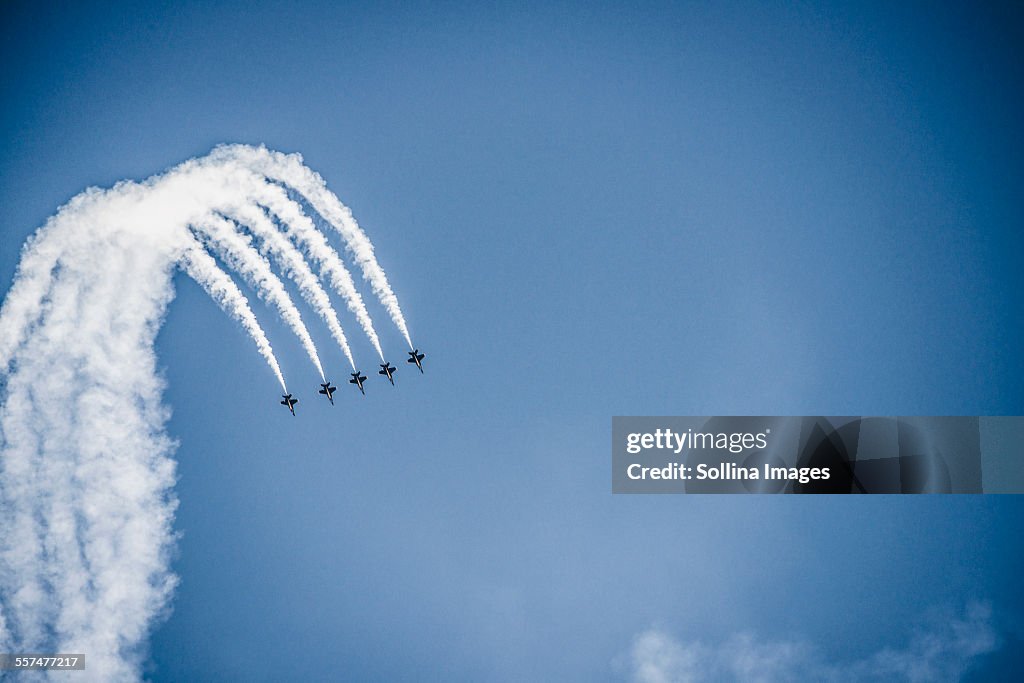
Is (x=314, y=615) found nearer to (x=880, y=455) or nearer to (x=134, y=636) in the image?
(x=134, y=636)

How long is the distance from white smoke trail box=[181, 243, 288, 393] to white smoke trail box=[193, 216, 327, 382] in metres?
0.76

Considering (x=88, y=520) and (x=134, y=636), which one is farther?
(x=134, y=636)

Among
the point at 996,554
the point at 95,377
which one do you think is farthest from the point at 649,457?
the point at 996,554

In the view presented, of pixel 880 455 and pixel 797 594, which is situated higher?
pixel 880 455

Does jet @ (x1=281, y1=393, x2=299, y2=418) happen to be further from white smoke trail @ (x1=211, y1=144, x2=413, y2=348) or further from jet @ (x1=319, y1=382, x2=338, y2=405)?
white smoke trail @ (x1=211, y1=144, x2=413, y2=348)

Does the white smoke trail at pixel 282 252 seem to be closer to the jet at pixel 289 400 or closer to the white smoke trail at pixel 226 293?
the white smoke trail at pixel 226 293

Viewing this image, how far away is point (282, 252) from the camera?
31656 millimetres

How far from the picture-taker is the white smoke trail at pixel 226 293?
31.9 meters

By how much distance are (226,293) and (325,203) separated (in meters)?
6.88

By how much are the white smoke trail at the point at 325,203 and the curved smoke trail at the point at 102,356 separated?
0.31ft

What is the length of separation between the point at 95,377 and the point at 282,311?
1239 centimetres

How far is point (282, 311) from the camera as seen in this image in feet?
105

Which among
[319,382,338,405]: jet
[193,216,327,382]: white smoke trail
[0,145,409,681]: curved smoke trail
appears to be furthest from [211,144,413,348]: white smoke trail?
[319,382,338,405]: jet

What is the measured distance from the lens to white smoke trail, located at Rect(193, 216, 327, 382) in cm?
3175
